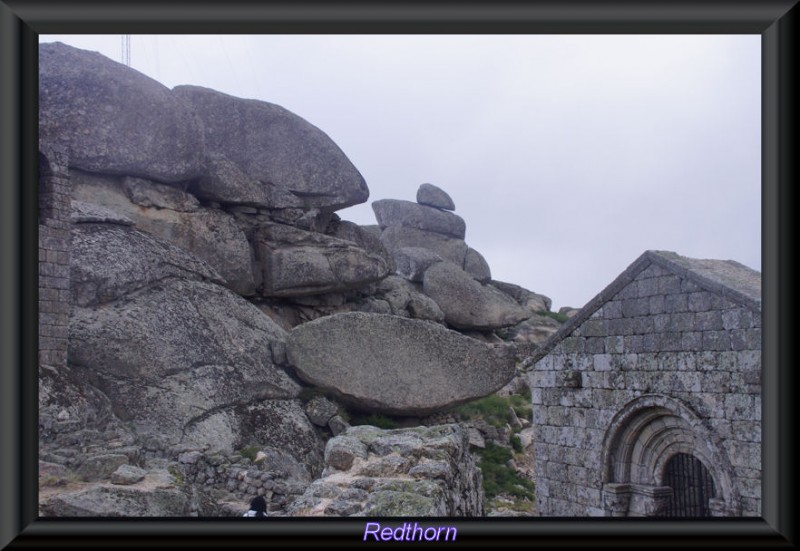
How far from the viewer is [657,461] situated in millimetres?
9359

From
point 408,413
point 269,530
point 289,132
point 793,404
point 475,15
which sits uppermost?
point 289,132

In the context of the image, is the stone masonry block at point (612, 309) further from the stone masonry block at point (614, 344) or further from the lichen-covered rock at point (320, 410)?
the lichen-covered rock at point (320, 410)

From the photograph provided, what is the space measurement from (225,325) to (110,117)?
465 centimetres

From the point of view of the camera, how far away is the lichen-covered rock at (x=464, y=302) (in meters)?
22.3

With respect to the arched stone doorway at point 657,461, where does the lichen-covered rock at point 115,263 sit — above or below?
above

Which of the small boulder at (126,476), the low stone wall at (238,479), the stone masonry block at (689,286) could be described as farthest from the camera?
the low stone wall at (238,479)

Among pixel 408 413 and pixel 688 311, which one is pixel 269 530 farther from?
pixel 408 413

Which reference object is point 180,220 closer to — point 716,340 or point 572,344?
point 572,344

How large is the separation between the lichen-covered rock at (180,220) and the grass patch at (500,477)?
620 centimetres

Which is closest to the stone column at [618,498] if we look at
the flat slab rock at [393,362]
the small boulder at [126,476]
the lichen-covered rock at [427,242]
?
the small boulder at [126,476]

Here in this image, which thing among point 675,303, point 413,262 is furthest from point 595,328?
point 413,262

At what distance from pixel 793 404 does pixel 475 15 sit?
2.84m

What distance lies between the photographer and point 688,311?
870cm

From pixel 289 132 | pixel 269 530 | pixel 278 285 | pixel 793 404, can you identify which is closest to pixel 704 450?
pixel 793 404
